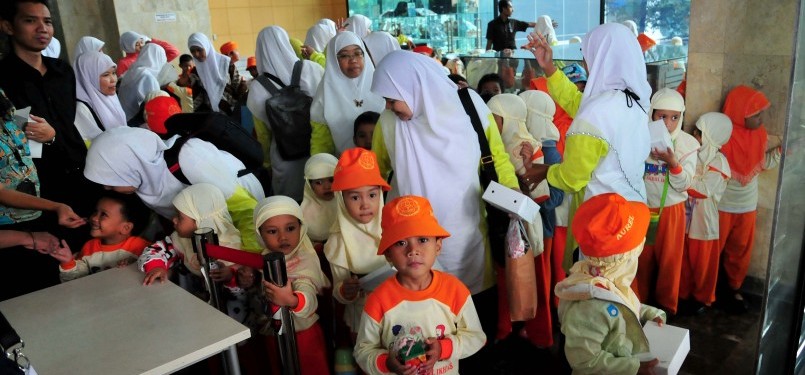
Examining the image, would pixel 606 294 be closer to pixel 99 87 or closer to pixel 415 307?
pixel 415 307

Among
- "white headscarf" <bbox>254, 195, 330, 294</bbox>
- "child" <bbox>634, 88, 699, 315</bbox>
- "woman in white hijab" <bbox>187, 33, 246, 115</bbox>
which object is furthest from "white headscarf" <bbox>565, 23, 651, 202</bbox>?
"woman in white hijab" <bbox>187, 33, 246, 115</bbox>

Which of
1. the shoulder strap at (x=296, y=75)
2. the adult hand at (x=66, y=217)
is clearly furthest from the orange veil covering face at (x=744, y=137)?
the adult hand at (x=66, y=217)

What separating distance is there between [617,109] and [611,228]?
969 mm

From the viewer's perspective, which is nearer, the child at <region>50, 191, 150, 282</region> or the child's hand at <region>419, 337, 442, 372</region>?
the child's hand at <region>419, 337, 442, 372</region>

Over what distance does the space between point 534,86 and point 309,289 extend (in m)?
2.83

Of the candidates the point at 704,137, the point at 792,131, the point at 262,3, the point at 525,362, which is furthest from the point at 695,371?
the point at 262,3

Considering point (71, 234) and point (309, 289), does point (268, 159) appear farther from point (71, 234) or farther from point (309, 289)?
point (309, 289)

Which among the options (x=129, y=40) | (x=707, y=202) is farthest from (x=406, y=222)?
(x=129, y=40)

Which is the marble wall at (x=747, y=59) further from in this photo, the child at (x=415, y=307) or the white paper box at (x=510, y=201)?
the child at (x=415, y=307)

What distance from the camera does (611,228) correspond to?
6.82ft

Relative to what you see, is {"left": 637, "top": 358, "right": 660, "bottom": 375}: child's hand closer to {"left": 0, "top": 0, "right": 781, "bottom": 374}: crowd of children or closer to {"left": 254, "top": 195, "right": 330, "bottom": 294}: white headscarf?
{"left": 0, "top": 0, "right": 781, "bottom": 374}: crowd of children

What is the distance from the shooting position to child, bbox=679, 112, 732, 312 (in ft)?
12.4

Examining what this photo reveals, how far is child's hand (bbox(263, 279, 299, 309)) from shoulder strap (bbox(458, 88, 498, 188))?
113 centimetres

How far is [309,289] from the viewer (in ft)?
8.48
